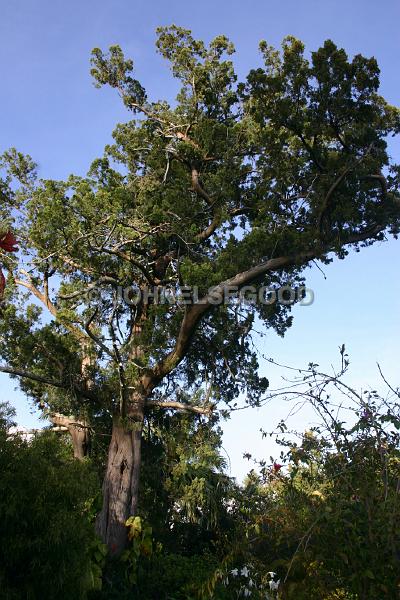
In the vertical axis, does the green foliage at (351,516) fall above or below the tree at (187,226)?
below

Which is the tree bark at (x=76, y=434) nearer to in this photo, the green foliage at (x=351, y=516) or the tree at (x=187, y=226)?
the tree at (x=187, y=226)

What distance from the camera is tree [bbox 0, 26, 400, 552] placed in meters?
11.8

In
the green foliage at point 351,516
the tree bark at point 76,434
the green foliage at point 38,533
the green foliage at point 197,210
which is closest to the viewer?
the green foliage at point 351,516

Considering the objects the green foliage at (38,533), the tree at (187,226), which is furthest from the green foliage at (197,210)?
the green foliage at (38,533)

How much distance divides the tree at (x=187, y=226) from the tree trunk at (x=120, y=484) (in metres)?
0.03

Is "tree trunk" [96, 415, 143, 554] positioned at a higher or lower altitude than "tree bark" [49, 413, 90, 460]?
lower

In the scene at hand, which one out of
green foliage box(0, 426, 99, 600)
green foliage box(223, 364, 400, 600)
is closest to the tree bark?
green foliage box(0, 426, 99, 600)

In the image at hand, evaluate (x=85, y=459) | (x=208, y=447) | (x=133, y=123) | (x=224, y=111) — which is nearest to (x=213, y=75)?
(x=224, y=111)

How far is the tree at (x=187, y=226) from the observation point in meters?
11.8

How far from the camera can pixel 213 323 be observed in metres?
14.8

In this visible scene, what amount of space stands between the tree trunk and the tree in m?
0.03

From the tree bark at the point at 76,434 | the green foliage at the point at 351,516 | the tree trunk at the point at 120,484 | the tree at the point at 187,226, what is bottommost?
the green foliage at the point at 351,516

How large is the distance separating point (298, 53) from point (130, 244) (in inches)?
214

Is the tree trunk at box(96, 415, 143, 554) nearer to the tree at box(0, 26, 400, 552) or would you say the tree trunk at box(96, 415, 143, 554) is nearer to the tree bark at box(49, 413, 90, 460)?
the tree at box(0, 26, 400, 552)
